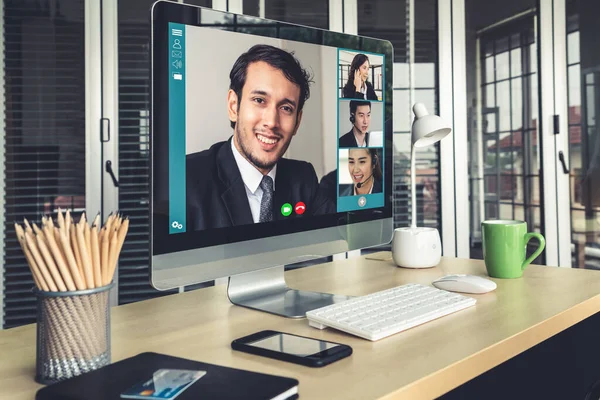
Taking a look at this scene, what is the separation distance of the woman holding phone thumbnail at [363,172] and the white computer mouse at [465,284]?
27cm

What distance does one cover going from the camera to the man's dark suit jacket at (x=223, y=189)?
3.28 feet

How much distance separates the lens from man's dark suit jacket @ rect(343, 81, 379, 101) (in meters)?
1.30

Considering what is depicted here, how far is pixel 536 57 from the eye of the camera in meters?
3.12

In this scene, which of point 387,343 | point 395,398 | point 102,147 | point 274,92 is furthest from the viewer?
point 102,147

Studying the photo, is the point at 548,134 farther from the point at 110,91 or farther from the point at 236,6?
the point at 110,91

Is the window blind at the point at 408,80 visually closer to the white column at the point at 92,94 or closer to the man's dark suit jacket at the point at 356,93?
the white column at the point at 92,94

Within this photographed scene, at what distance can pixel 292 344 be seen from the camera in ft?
2.77

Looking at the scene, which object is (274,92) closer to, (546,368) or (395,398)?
(395,398)

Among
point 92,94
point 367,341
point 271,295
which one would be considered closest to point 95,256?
point 367,341

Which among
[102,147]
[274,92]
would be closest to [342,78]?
[274,92]

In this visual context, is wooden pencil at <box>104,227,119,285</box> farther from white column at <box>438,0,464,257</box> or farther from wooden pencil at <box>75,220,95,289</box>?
white column at <box>438,0,464,257</box>

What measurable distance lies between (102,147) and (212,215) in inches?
72.6

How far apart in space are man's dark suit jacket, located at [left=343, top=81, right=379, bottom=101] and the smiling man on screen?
12 centimetres

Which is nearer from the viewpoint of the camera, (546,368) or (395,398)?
(395,398)
